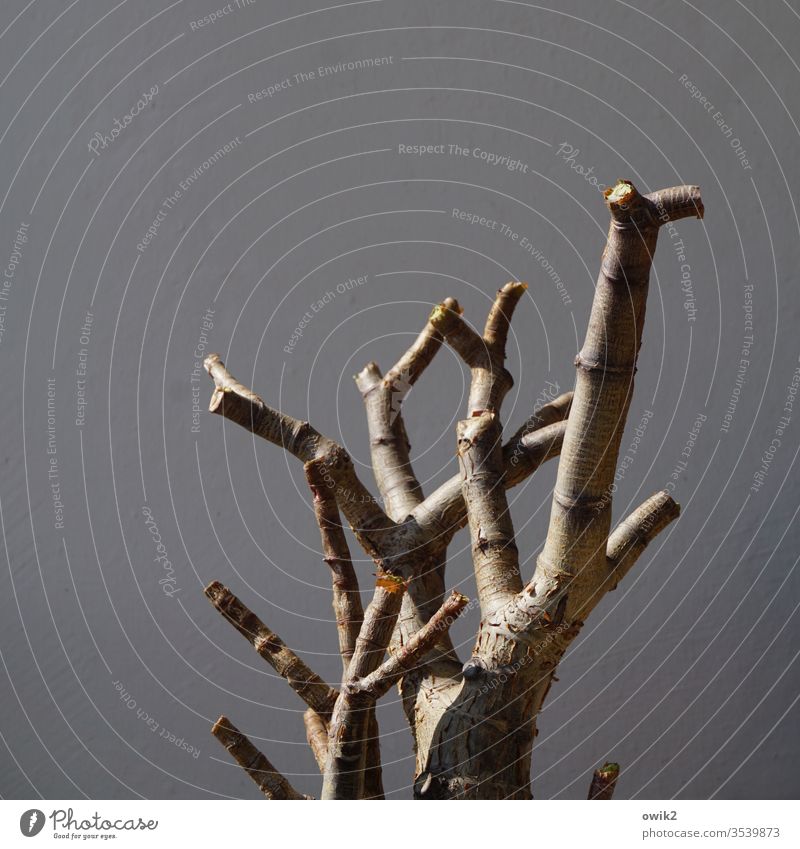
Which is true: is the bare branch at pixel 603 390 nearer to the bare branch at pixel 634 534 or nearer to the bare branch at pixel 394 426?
the bare branch at pixel 634 534

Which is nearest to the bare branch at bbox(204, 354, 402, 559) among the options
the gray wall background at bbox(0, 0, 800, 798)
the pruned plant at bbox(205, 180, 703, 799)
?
the pruned plant at bbox(205, 180, 703, 799)

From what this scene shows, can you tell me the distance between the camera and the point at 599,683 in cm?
122

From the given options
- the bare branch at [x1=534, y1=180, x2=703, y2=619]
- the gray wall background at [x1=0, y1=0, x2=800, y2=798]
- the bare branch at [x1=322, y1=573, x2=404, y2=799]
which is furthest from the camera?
the gray wall background at [x1=0, y1=0, x2=800, y2=798]

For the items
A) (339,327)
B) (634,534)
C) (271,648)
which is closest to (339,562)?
(271,648)

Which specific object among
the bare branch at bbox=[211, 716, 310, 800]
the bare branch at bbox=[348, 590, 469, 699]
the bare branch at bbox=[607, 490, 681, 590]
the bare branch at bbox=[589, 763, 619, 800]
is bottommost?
the bare branch at bbox=[589, 763, 619, 800]

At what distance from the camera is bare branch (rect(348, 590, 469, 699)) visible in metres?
0.60

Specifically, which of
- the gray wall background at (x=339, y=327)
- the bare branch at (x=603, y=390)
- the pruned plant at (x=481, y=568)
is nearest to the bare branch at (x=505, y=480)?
the pruned plant at (x=481, y=568)

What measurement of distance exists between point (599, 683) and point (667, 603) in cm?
12

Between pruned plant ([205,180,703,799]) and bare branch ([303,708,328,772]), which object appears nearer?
pruned plant ([205,180,703,799])

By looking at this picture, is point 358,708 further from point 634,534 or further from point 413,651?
point 634,534

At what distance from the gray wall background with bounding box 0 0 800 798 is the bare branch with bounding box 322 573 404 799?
559 millimetres

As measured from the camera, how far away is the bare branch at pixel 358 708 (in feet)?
2.15

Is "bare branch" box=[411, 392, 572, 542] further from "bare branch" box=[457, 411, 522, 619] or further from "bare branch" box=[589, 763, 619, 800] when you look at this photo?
"bare branch" box=[589, 763, 619, 800]

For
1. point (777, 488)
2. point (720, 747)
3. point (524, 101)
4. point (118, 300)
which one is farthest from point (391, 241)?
point (720, 747)
